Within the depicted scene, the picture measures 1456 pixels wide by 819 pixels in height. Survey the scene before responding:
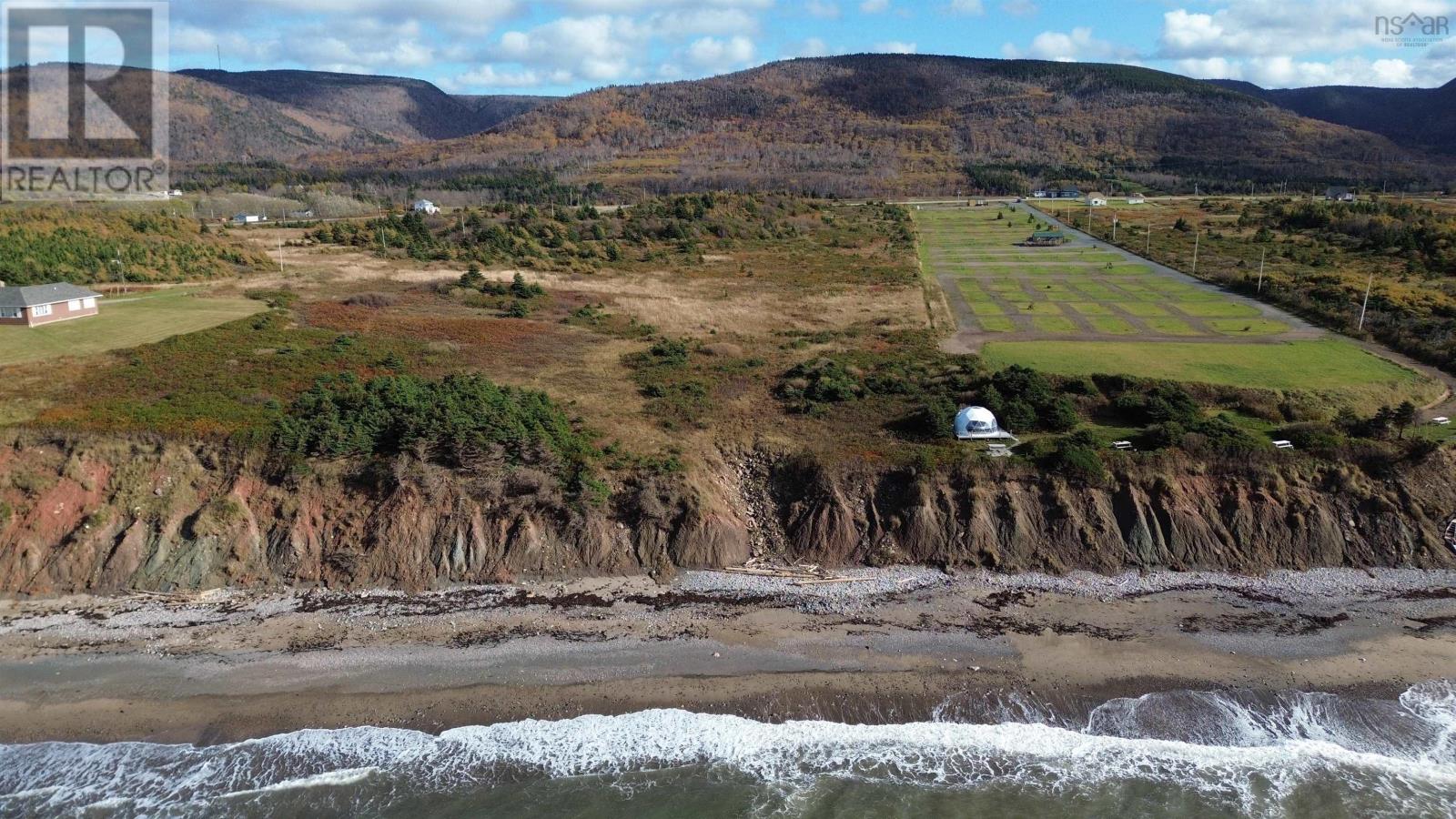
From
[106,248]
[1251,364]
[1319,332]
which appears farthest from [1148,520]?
[106,248]

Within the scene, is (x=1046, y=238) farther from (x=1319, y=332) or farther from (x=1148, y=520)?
(x=1148, y=520)

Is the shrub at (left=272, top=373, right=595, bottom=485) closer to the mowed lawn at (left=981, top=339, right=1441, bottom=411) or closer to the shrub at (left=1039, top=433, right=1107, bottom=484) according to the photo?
the shrub at (left=1039, top=433, right=1107, bottom=484)

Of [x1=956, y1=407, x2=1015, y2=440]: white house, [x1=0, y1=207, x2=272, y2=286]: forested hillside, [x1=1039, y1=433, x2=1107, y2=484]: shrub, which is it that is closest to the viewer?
[x1=1039, y1=433, x2=1107, y2=484]: shrub

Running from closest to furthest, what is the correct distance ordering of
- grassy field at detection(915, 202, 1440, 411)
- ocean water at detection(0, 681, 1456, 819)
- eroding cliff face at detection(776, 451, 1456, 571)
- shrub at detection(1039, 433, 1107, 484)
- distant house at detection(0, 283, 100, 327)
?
ocean water at detection(0, 681, 1456, 819) → eroding cliff face at detection(776, 451, 1456, 571) → shrub at detection(1039, 433, 1107, 484) → grassy field at detection(915, 202, 1440, 411) → distant house at detection(0, 283, 100, 327)

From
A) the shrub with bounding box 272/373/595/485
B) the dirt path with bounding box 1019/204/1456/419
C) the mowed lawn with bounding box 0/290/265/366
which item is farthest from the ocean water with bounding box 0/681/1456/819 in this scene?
the mowed lawn with bounding box 0/290/265/366

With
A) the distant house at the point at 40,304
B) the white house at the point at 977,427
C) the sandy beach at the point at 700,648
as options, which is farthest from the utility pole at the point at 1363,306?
the distant house at the point at 40,304

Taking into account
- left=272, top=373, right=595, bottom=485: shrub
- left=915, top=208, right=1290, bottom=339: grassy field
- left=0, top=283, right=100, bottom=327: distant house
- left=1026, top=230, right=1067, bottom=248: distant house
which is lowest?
left=272, top=373, right=595, bottom=485: shrub

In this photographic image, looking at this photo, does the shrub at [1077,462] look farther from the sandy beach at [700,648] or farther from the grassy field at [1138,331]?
the grassy field at [1138,331]
